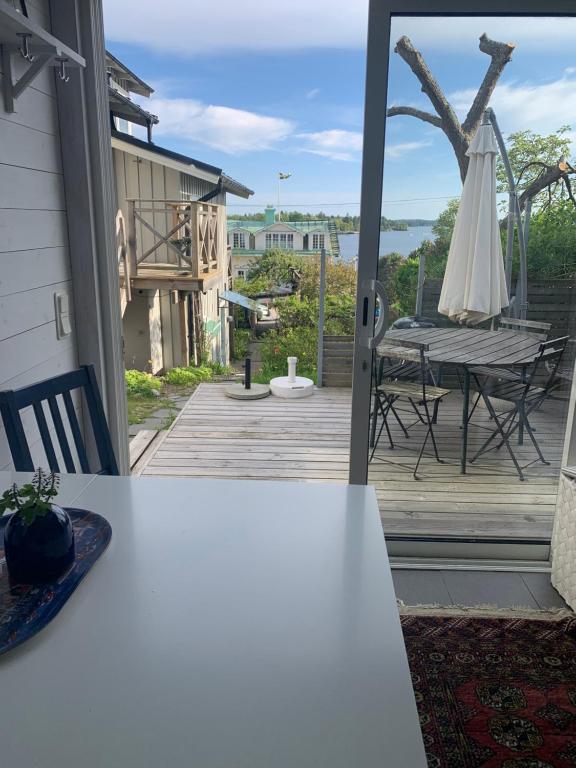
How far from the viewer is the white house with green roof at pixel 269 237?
27.2 feet

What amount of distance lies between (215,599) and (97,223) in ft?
5.21

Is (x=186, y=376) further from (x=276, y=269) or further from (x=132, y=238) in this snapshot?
(x=276, y=269)

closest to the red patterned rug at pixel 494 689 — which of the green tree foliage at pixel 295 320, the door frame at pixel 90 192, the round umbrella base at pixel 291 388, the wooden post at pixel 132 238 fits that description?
the door frame at pixel 90 192

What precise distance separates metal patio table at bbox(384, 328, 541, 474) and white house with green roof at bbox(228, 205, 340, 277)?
528cm

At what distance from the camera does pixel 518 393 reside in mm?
2453

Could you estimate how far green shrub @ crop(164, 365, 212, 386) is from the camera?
6.78m

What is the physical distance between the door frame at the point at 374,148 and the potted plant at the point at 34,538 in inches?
59.8

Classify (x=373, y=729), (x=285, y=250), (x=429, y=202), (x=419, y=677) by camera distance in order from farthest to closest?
(x=285, y=250)
(x=429, y=202)
(x=419, y=677)
(x=373, y=729)

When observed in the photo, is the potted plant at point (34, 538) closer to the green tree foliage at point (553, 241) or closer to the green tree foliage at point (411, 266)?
the green tree foliage at point (411, 266)

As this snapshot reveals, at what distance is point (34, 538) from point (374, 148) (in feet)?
5.91

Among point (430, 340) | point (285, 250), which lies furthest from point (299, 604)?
point (285, 250)

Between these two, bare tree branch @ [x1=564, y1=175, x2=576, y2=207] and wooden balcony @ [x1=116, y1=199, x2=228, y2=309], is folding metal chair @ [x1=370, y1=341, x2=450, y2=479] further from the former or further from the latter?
wooden balcony @ [x1=116, y1=199, x2=228, y2=309]

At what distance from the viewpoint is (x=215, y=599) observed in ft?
3.12

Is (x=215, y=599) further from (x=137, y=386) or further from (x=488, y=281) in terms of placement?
(x=137, y=386)
